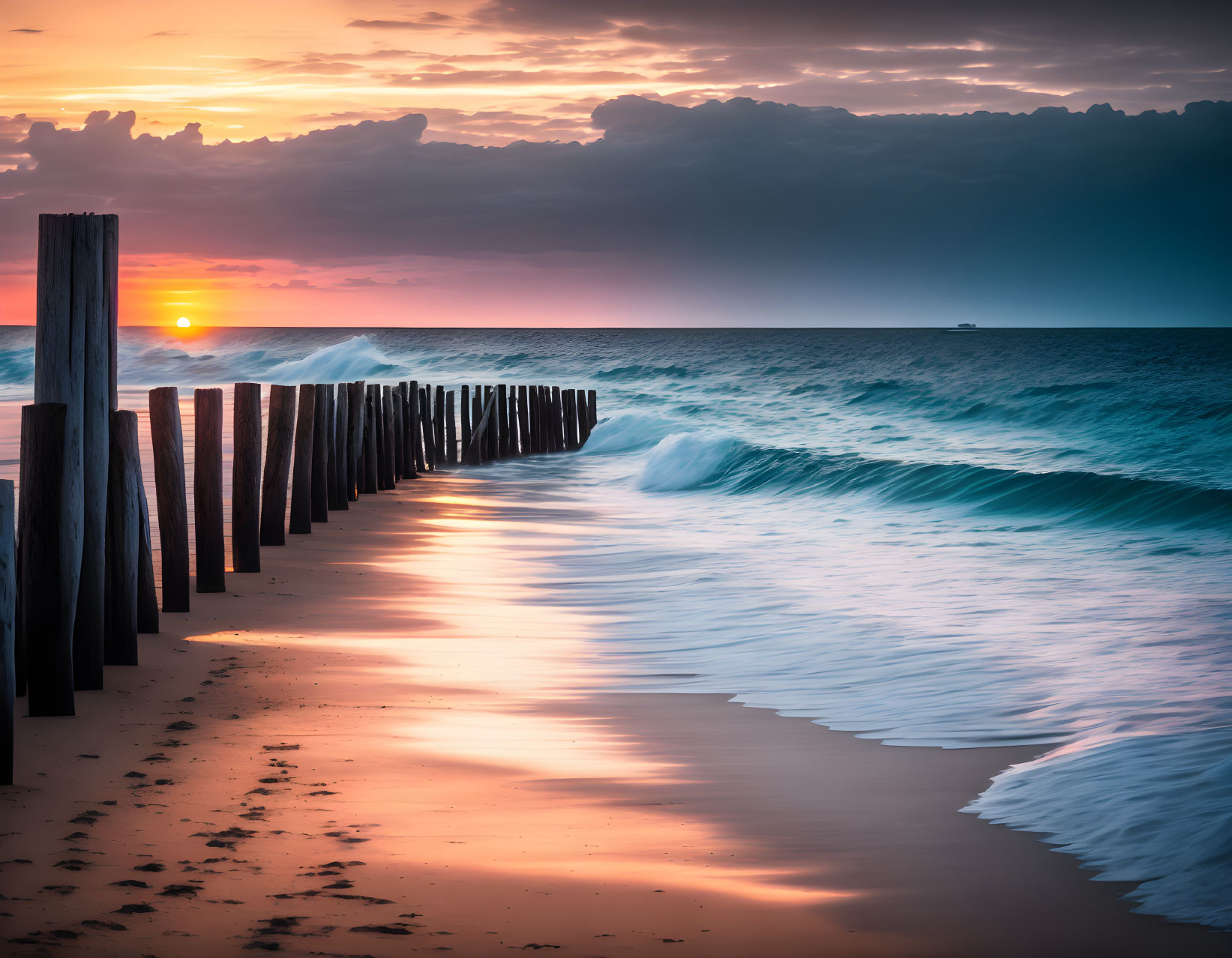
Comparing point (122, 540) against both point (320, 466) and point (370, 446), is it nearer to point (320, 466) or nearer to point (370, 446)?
point (320, 466)

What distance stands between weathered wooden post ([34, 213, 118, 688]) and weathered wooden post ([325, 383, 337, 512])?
554cm

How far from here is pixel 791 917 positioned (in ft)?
9.41

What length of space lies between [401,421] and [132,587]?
10581 millimetres

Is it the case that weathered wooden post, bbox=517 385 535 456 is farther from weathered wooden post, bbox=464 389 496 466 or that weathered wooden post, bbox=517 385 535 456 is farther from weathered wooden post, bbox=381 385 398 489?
weathered wooden post, bbox=381 385 398 489

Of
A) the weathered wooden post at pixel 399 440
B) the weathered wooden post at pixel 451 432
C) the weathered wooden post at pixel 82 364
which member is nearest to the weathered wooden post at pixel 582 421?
the weathered wooden post at pixel 451 432

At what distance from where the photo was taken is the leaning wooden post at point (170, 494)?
611cm

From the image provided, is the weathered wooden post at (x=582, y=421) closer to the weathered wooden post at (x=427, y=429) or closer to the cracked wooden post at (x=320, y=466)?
the weathered wooden post at (x=427, y=429)

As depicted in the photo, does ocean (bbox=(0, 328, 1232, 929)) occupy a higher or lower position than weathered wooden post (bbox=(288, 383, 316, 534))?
lower

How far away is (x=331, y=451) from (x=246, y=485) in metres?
3.42

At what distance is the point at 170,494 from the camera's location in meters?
6.13

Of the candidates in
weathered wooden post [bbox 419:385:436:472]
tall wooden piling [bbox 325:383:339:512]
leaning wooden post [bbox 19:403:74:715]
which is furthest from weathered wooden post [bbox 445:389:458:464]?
leaning wooden post [bbox 19:403:74:715]

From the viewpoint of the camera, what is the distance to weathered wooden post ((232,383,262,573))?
300 inches

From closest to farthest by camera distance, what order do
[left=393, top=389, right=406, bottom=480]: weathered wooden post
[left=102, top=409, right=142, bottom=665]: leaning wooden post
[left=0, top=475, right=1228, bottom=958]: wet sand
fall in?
[left=0, top=475, right=1228, bottom=958]: wet sand → [left=102, top=409, right=142, bottom=665]: leaning wooden post → [left=393, top=389, right=406, bottom=480]: weathered wooden post

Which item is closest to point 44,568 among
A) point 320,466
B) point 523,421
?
point 320,466
